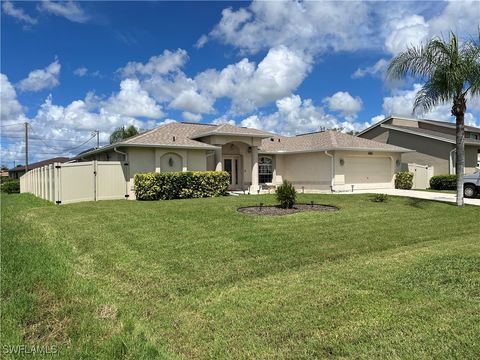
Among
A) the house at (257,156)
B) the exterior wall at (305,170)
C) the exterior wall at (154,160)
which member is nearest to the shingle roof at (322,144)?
the house at (257,156)

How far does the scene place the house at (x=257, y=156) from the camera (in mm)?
19672

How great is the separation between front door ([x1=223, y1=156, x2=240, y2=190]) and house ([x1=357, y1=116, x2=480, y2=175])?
13736 millimetres

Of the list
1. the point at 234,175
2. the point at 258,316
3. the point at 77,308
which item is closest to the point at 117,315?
the point at 77,308

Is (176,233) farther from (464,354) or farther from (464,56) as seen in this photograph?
(464,56)

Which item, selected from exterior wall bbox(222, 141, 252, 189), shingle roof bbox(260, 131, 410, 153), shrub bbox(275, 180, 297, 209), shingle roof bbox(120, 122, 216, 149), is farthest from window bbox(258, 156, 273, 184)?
shrub bbox(275, 180, 297, 209)

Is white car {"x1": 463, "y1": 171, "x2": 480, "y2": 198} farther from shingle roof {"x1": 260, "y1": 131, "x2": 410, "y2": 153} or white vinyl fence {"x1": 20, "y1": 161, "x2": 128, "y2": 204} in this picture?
white vinyl fence {"x1": 20, "y1": 161, "x2": 128, "y2": 204}

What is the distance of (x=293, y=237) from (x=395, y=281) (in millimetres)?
3327

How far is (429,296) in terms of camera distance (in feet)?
15.5

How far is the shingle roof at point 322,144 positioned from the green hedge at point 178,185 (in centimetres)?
700

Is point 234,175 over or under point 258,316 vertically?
over

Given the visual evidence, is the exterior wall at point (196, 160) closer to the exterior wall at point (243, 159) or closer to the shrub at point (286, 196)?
the exterior wall at point (243, 159)

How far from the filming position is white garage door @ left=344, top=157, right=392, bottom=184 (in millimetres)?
24172

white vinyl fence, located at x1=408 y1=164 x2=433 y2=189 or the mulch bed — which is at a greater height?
white vinyl fence, located at x1=408 y1=164 x2=433 y2=189

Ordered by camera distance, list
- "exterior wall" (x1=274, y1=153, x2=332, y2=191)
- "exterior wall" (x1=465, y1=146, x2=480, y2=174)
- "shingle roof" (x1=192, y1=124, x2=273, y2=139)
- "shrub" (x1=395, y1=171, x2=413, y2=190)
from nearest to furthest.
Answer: "shingle roof" (x1=192, y1=124, x2=273, y2=139)
"exterior wall" (x1=274, y1=153, x2=332, y2=191)
"shrub" (x1=395, y1=171, x2=413, y2=190)
"exterior wall" (x1=465, y1=146, x2=480, y2=174)
